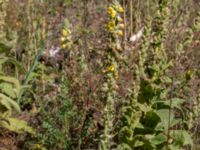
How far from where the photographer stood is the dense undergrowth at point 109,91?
135 inches

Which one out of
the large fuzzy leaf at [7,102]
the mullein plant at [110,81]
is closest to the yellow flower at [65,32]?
the large fuzzy leaf at [7,102]

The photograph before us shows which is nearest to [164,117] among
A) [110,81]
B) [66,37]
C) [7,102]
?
[110,81]

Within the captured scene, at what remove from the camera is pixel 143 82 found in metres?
3.64

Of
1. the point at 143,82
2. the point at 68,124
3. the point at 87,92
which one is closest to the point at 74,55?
the point at 87,92

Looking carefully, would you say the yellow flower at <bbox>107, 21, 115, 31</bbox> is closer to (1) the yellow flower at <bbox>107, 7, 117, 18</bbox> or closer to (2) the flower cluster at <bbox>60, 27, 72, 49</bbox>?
(1) the yellow flower at <bbox>107, 7, 117, 18</bbox>

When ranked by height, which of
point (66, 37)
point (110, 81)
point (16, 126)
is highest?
point (66, 37)

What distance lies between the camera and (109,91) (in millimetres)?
3092

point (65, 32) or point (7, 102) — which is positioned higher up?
point (65, 32)

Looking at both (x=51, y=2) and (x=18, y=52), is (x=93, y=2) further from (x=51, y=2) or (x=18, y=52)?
(x=18, y=52)

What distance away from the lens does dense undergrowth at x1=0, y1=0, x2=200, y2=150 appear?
11.3 feet

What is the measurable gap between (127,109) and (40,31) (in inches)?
91.1

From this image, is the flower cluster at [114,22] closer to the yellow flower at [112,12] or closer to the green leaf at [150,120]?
the yellow flower at [112,12]

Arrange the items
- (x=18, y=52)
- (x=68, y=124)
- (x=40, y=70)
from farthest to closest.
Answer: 1. (x=18, y=52)
2. (x=40, y=70)
3. (x=68, y=124)

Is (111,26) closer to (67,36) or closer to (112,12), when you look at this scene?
(112,12)
